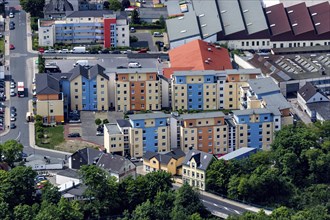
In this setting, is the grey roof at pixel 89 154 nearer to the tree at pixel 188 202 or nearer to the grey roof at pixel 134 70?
the tree at pixel 188 202

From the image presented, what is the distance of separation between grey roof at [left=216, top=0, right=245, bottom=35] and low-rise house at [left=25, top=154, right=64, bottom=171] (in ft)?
47.9

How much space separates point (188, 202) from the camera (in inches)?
1976

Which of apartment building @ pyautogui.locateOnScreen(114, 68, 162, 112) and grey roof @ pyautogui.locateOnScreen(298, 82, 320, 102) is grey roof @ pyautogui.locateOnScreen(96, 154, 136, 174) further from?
grey roof @ pyautogui.locateOnScreen(298, 82, 320, 102)

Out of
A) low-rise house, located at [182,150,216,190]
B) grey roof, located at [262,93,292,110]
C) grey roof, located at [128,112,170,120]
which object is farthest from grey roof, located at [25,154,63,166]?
grey roof, located at [262,93,292,110]

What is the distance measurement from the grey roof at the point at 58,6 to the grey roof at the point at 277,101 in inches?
544

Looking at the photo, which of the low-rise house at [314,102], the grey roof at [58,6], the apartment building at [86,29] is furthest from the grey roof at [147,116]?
the grey roof at [58,6]

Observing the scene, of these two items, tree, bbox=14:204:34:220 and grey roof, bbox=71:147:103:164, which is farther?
grey roof, bbox=71:147:103:164

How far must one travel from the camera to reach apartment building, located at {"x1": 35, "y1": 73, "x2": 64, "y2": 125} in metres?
57.6

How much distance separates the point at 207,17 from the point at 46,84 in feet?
37.4

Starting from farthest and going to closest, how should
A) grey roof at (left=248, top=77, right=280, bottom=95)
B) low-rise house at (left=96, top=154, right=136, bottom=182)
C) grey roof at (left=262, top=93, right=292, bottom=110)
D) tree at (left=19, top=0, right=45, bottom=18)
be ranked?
tree at (left=19, top=0, right=45, bottom=18)
grey roof at (left=248, top=77, right=280, bottom=95)
grey roof at (left=262, top=93, right=292, bottom=110)
low-rise house at (left=96, top=154, right=136, bottom=182)

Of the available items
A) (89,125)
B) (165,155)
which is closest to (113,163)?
(165,155)

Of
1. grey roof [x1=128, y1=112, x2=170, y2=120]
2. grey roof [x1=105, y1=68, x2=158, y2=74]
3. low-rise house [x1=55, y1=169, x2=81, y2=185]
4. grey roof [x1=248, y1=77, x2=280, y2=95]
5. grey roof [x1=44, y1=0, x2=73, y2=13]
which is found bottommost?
low-rise house [x1=55, y1=169, x2=81, y2=185]

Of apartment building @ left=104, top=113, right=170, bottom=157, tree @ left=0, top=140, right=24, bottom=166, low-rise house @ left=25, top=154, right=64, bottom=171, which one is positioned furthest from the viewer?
apartment building @ left=104, top=113, right=170, bottom=157

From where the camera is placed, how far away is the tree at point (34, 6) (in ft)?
228
